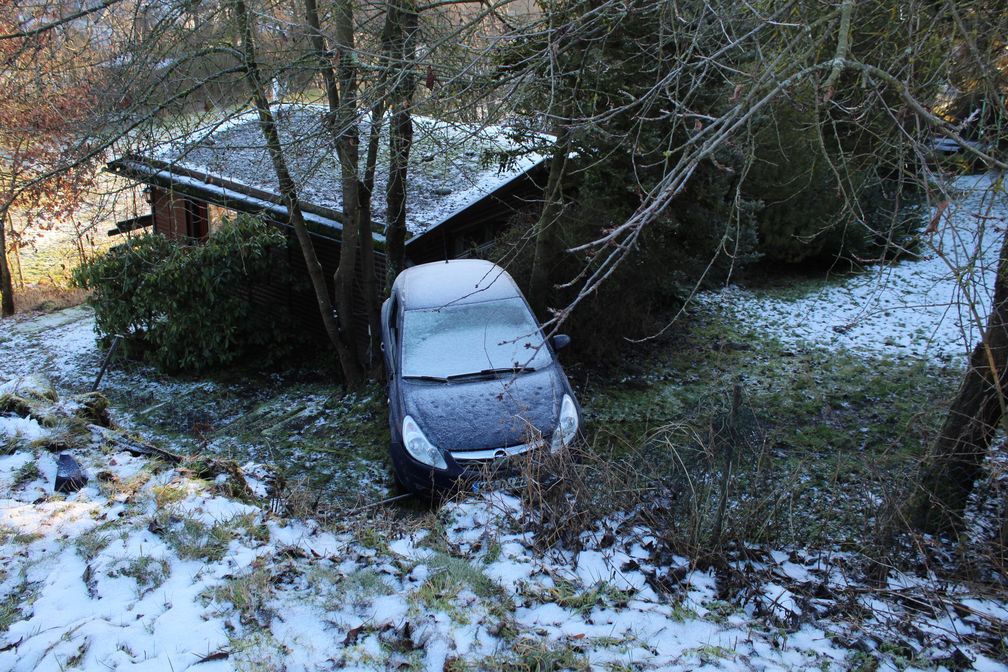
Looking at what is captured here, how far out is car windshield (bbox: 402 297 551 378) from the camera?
20.8 feet

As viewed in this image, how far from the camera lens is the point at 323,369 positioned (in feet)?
35.2

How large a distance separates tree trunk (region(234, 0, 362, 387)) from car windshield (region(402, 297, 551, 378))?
82.2 inches

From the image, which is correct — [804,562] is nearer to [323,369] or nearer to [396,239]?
[396,239]

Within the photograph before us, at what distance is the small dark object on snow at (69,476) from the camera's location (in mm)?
4363

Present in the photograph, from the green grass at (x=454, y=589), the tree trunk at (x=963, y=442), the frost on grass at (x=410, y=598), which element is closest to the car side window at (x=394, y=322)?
the frost on grass at (x=410, y=598)

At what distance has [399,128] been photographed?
784cm

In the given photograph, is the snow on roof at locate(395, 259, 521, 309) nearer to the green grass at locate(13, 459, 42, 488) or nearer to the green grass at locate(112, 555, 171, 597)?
the green grass at locate(13, 459, 42, 488)

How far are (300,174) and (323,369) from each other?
386 centimetres

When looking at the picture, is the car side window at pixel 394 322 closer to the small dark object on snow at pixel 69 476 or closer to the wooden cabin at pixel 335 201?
the wooden cabin at pixel 335 201

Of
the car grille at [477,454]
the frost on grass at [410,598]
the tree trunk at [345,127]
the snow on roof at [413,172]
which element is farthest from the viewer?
the snow on roof at [413,172]

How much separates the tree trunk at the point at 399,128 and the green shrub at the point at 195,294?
2.20m

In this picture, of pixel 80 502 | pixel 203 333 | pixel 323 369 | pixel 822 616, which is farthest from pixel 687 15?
pixel 203 333

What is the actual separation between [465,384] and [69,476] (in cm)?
304

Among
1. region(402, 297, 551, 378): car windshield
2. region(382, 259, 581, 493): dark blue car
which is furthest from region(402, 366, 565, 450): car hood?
region(402, 297, 551, 378): car windshield
